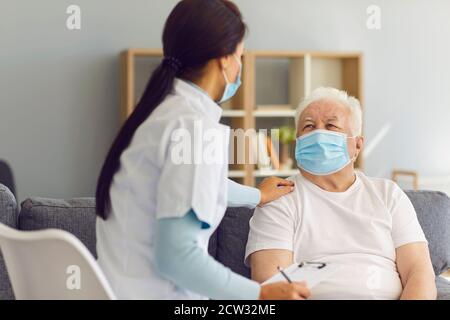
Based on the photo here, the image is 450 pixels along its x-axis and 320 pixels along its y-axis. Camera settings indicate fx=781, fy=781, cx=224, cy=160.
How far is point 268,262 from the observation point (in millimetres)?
2084

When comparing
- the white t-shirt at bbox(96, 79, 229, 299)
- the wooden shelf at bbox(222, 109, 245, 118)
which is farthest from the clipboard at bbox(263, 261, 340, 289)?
the wooden shelf at bbox(222, 109, 245, 118)

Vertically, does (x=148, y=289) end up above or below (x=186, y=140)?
below

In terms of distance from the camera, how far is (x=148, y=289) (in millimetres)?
1467

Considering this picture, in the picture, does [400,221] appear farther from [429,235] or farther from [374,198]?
[429,235]

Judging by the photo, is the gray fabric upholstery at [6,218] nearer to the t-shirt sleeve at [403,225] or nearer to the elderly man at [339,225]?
the elderly man at [339,225]

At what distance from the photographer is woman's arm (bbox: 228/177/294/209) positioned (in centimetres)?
194

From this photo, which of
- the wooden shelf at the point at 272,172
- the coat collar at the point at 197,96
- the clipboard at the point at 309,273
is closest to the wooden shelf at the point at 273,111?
the wooden shelf at the point at 272,172

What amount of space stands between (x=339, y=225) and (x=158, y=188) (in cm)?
89

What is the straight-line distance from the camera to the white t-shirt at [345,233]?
2.11m

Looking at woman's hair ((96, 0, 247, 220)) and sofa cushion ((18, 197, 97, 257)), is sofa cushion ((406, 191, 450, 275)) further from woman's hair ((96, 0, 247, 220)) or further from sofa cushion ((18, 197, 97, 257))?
woman's hair ((96, 0, 247, 220))

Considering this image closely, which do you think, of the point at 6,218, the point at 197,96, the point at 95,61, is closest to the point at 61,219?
the point at 6,218
